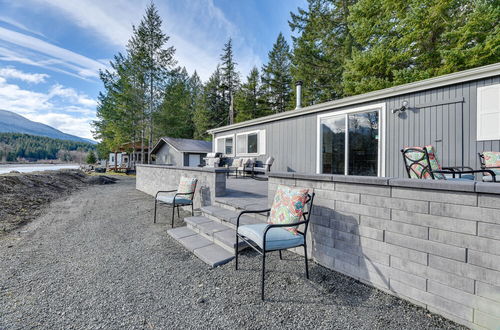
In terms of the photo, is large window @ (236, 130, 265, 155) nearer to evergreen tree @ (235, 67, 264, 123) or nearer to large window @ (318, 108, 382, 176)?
large window @ (318, 108, 382, 176)

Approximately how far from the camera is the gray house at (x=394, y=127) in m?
3.69

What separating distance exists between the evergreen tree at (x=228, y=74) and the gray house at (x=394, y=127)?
19219 mm

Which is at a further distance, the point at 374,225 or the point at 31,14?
the point at 31,14

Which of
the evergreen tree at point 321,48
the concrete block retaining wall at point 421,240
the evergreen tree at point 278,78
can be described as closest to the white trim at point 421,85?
the concrete block retaining wall at point 421,240

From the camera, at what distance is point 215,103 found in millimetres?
25172

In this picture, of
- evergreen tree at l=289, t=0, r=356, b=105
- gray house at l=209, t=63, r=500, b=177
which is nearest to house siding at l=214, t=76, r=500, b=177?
gray house at l=209, t=63, r=500, b=177

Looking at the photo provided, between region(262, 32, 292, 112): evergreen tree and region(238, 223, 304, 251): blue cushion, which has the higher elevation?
region(262, 32, 292, 112): evergreen tree

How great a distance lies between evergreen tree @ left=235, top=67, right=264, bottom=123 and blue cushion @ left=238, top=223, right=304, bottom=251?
20.3 m

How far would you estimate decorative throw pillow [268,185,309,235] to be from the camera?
2.22m

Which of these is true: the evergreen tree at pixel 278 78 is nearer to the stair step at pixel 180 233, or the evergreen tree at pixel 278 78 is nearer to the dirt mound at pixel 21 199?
the dirt mound at pixel 21 199

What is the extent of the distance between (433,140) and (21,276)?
6757 mm

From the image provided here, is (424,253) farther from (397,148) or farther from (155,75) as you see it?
(155,75)

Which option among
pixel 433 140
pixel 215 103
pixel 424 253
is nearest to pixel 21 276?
pixel 424 253

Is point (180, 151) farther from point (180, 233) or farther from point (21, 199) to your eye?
point (180, 233)
